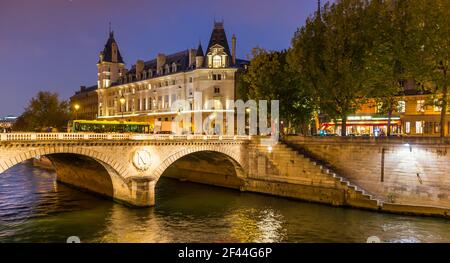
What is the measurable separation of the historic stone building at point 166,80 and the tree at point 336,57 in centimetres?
3261

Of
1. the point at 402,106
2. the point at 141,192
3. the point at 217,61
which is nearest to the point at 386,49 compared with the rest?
the point at 402,106

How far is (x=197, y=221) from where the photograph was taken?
1451 inches

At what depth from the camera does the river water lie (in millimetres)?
31906

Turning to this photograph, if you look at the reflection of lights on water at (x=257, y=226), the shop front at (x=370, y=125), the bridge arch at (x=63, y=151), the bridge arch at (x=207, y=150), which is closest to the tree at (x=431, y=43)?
the reflection of lights on water at (x=257, y=226)

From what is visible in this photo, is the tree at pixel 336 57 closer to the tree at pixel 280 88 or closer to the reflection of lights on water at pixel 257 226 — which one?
the tree at pixel 280 88

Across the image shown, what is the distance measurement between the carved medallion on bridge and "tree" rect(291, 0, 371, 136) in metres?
20.9

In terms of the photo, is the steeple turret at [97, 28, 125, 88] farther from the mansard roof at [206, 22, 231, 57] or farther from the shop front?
the shop front

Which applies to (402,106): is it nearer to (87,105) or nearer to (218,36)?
(218,36)

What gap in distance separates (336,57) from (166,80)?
51.6 metres

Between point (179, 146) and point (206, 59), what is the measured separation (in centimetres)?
4129

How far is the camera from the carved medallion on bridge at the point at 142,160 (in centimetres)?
4259

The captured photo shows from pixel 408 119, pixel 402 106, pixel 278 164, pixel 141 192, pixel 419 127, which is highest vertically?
pixel 402 106

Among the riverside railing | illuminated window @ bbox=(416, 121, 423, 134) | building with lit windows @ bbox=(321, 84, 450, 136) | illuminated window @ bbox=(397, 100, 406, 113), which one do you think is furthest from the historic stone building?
illuminated window @ bbox=(416, 121, 423, 134)

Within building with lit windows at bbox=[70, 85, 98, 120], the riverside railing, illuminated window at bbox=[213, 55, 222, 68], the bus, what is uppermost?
illuminated window at bbox=[213, 55, 222, 68]
